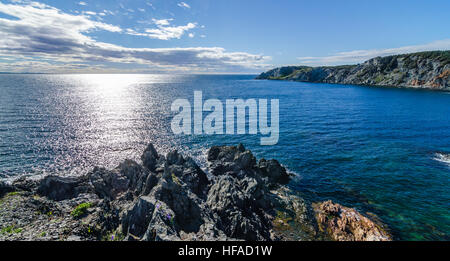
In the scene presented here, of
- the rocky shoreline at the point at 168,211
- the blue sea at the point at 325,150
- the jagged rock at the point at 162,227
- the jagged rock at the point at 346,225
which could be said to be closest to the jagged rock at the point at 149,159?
the rocky shoreline at the point at 168,211

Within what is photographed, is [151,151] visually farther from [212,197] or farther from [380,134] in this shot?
[380,134]

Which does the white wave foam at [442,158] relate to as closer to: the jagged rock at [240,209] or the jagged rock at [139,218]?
the jagged rock at [240,209]

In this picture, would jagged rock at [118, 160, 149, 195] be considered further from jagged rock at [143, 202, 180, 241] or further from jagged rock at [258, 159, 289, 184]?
jagged rock at [258, 159, 289, 184]

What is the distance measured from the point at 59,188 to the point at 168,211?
84.1ft

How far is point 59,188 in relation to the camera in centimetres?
3303

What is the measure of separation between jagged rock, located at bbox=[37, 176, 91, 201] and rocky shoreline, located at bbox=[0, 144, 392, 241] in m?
0.13

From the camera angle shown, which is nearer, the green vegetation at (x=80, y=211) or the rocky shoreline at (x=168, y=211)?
the rocky shoreline at (x=168, y=211)

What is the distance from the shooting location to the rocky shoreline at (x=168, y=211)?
2067cm

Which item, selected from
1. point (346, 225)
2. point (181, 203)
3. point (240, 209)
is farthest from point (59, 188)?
point (346, 225)

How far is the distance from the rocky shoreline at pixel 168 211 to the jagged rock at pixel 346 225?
0.10 metres

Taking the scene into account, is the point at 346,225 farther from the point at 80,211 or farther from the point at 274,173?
the point at 80,211
